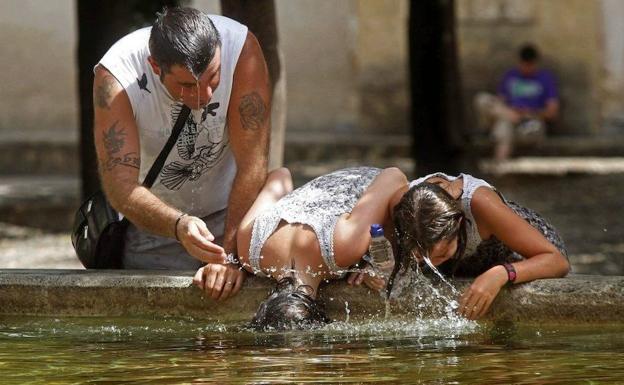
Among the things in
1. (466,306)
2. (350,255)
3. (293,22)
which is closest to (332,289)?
(350,255)

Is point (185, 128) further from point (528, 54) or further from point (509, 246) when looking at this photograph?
point (528, 54)

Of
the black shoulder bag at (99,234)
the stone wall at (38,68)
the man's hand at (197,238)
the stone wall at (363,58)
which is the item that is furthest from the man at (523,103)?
the man's hand at (197,238)

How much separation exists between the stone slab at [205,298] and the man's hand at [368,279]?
0.11 feet

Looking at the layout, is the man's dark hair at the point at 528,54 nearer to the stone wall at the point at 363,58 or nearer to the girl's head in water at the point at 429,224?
the stone wall at the point at 363,58

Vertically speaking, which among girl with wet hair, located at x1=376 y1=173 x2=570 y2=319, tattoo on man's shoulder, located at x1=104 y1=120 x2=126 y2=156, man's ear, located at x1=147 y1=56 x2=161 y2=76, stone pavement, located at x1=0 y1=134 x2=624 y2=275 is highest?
man's ear, located at x1=147 y1=56 x2=161 y2=76

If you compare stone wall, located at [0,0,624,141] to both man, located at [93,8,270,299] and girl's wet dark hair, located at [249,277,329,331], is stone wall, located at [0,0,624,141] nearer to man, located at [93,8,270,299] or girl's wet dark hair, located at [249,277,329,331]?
man, located at [93,8,270,299]

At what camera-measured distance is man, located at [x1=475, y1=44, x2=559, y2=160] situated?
16.0 m

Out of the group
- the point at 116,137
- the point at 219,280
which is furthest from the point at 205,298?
the point at 116,137

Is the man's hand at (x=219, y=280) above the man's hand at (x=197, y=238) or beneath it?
beneath

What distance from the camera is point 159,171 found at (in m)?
6.04

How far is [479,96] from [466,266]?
1093 centimetres

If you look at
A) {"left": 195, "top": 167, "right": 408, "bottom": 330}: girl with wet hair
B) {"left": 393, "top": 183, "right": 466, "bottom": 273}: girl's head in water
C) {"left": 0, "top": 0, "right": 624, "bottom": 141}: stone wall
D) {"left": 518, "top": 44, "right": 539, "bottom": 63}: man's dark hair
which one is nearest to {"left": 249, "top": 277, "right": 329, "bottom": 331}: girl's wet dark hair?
{"left": 195, "top": 167, "right": 408, "bottom": 330}: girl with wet hair

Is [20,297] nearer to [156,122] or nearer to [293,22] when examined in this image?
[156,122]

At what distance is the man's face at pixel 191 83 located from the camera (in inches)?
218
